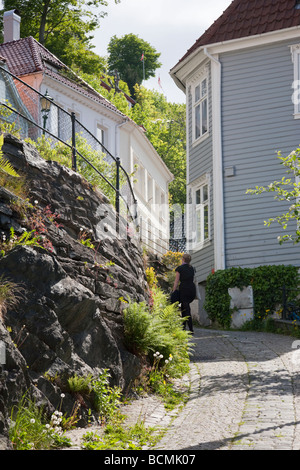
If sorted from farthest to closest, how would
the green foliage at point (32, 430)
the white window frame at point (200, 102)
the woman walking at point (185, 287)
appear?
the white window frame at point (200, 102), the woman walking at point (185, 287), the green foliage at point (32, 430)

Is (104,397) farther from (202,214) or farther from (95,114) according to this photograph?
(95,114)

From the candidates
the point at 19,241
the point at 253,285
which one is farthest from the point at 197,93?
the point at 19,241

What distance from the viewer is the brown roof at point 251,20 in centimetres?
2148

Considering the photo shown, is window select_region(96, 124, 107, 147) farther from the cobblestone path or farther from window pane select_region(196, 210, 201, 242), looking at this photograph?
the cobblestone path

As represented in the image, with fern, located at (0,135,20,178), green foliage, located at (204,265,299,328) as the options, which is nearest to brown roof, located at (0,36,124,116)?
green foliage, located at (204,265,299,328)

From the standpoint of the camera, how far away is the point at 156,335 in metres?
11.1

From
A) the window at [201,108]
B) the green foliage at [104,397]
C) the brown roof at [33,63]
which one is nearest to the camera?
the green foliage at [104,397]

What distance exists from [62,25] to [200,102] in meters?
18.9

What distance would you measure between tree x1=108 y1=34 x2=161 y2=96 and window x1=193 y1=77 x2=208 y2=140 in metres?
39.7

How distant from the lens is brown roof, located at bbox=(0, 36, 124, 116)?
28.5 metres

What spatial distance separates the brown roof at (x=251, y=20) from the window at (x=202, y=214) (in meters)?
4.29

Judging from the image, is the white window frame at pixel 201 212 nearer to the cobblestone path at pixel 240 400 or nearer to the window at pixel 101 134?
the cobblestone path at pixel 240 400

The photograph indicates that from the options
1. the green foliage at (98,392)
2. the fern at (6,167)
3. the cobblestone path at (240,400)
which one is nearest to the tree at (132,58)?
the cobblestone path at (240,400)

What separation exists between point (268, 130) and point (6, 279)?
14145 millimetres
